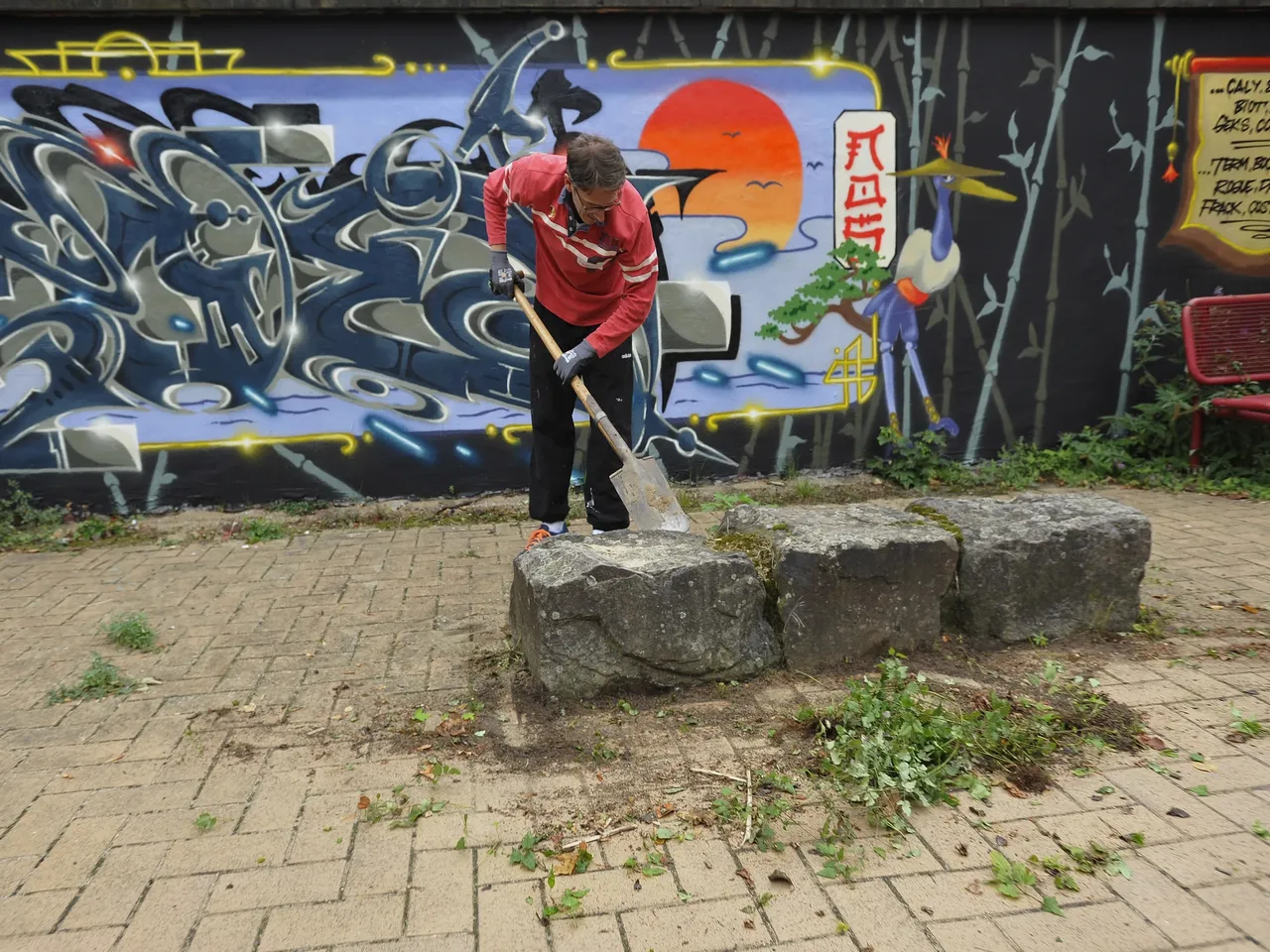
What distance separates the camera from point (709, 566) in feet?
10.6

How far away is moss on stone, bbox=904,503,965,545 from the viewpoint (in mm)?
3604

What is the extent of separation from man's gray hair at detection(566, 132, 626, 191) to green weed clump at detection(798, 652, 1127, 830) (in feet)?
7.15

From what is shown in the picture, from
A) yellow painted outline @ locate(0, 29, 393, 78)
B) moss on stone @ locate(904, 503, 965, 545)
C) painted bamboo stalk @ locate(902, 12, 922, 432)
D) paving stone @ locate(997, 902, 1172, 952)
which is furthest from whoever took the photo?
painted bamboo stalk @ locate(902, 12, 922, 432)

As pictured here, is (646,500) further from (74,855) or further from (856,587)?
(74,855)

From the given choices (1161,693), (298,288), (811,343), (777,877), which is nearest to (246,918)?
(777,877)

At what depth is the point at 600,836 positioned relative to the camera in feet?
8.28

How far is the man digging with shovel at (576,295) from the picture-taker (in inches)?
155

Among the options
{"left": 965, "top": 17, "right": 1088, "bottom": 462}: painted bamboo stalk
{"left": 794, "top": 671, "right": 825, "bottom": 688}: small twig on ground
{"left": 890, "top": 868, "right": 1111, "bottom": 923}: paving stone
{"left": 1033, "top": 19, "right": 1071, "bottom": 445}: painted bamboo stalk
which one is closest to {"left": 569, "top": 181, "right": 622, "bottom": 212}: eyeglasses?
{"left": 794, "top": 671, "right": 825, "bottom": 688}: small twig on ground

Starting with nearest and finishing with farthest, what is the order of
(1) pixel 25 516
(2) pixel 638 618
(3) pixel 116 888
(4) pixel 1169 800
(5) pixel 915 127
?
(3) pixel 116 888, (4) pixel 1169 800, (2) pixel 638 618, (1) pixel 25 516, (5) pixel 915 127

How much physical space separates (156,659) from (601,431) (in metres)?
2.19

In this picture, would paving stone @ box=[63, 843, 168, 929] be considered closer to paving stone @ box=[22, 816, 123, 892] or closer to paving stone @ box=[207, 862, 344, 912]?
paving stone @ box=[22, 816, 123, 892]

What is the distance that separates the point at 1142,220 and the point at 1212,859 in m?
5.51

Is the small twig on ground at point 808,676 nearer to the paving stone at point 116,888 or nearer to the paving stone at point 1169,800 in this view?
the paving stone at point 1169,800

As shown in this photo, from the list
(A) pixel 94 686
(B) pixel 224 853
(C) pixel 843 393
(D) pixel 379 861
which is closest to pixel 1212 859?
(D) pixel 379 861
